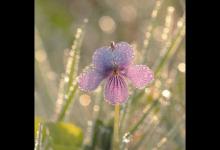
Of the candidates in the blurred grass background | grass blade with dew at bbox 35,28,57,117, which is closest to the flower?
the blurred grass background

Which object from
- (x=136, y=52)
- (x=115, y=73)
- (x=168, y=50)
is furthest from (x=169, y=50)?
(x=115, y=73)

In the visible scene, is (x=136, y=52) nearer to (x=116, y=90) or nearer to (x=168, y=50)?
(x=168, y=50)

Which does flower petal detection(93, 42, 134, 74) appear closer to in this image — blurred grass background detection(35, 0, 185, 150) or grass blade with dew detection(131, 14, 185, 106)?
blurred grass background detection(35, 0, 185, 150)

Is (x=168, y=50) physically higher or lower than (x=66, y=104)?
higher

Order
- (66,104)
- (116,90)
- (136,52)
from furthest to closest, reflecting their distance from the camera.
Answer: (136,52), (66,104), (116,90)

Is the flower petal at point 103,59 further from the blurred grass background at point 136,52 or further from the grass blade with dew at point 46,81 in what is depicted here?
the grass blade with dew at point 46,81

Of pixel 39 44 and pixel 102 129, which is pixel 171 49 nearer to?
pixel 102 129
